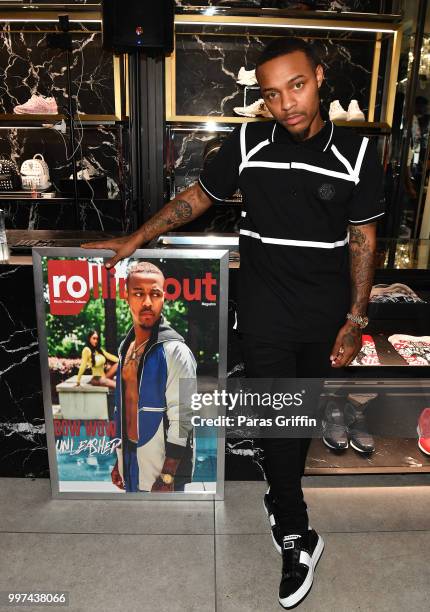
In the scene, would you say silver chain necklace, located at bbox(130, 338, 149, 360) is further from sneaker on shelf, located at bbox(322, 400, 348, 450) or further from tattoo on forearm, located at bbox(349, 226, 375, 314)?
sneaker on shelf, located at bbox(322, 400, 348, 450)

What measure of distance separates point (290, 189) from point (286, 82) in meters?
0.27

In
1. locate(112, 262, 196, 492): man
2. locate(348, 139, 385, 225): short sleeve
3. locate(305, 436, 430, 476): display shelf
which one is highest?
locate(348, 139, 385, 225): short sleeve

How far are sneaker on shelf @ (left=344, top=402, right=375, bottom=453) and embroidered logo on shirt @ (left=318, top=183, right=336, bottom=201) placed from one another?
3.63 feet

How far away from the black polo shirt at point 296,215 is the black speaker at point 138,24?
1305 mm

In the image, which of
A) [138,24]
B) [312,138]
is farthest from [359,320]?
[138,24]

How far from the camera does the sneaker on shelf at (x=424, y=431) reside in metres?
2.25

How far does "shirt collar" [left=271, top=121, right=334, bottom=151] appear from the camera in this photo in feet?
4.94

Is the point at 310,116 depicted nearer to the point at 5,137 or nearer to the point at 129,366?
the point at 129,366

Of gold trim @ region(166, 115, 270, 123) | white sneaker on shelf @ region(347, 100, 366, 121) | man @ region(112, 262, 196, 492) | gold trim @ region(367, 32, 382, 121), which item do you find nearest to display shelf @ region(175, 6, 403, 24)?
gold trim @ region(367, 32, 382, 121)

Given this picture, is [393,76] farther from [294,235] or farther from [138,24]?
[294,235]

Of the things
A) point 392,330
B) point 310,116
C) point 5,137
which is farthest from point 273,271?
point 5,137

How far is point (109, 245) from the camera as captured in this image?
1.78m

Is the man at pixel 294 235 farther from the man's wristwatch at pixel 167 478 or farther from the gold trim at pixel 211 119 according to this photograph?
the gold trim at pixel 211 119

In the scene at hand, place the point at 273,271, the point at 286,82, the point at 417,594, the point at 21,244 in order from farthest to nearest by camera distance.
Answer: the point at 21,244, the point at 417,594, the point at 273,271, the point at 286,82
